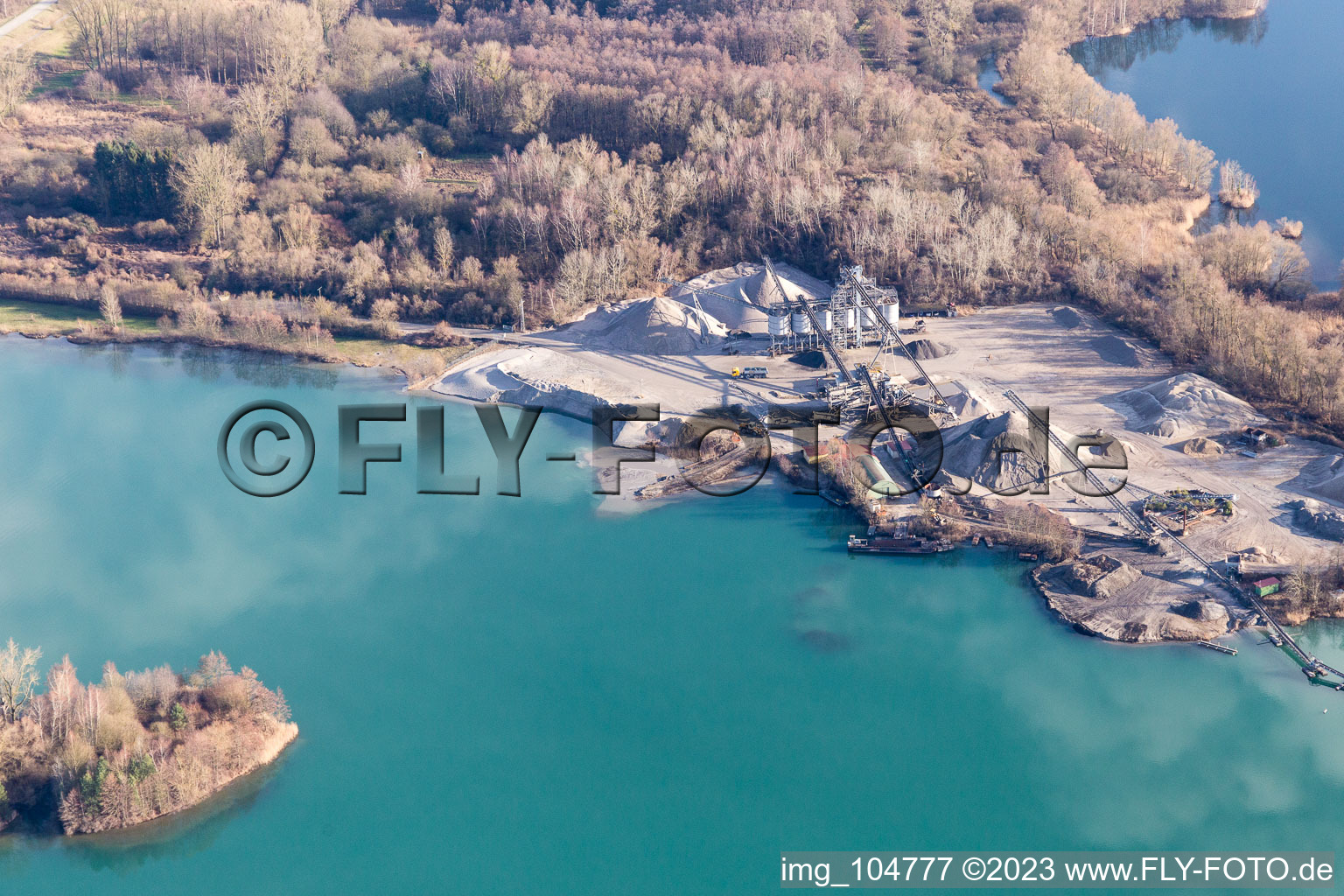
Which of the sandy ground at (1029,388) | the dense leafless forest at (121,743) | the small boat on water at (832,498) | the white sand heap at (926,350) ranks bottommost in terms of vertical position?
the dense leafless forest at (121,743)

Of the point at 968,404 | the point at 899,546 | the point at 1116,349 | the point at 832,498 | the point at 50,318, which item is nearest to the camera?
the point at 899,546

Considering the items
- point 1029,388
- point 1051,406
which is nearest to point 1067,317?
point 1029,388

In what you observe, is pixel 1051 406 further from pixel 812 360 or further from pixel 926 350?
pixel 812 360

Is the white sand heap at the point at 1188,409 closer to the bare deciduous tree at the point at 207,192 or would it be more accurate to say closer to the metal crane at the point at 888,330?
the metal crane at the point at 888,330

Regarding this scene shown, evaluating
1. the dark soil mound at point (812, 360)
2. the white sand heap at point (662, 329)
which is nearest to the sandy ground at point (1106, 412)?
the dark soil mound at point (812, 360)

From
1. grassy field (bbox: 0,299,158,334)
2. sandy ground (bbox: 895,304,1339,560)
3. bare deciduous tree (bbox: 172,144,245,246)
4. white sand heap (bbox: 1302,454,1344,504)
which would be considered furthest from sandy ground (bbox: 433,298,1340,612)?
bare deciduous tree (bbox: 172,144,245,246)

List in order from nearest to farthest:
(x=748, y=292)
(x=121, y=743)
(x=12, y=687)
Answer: (x=121, y=743) → (x=12, y=687) → (x=748, y=292)

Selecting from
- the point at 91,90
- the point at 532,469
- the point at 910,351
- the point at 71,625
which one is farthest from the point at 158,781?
the point at 91,90
